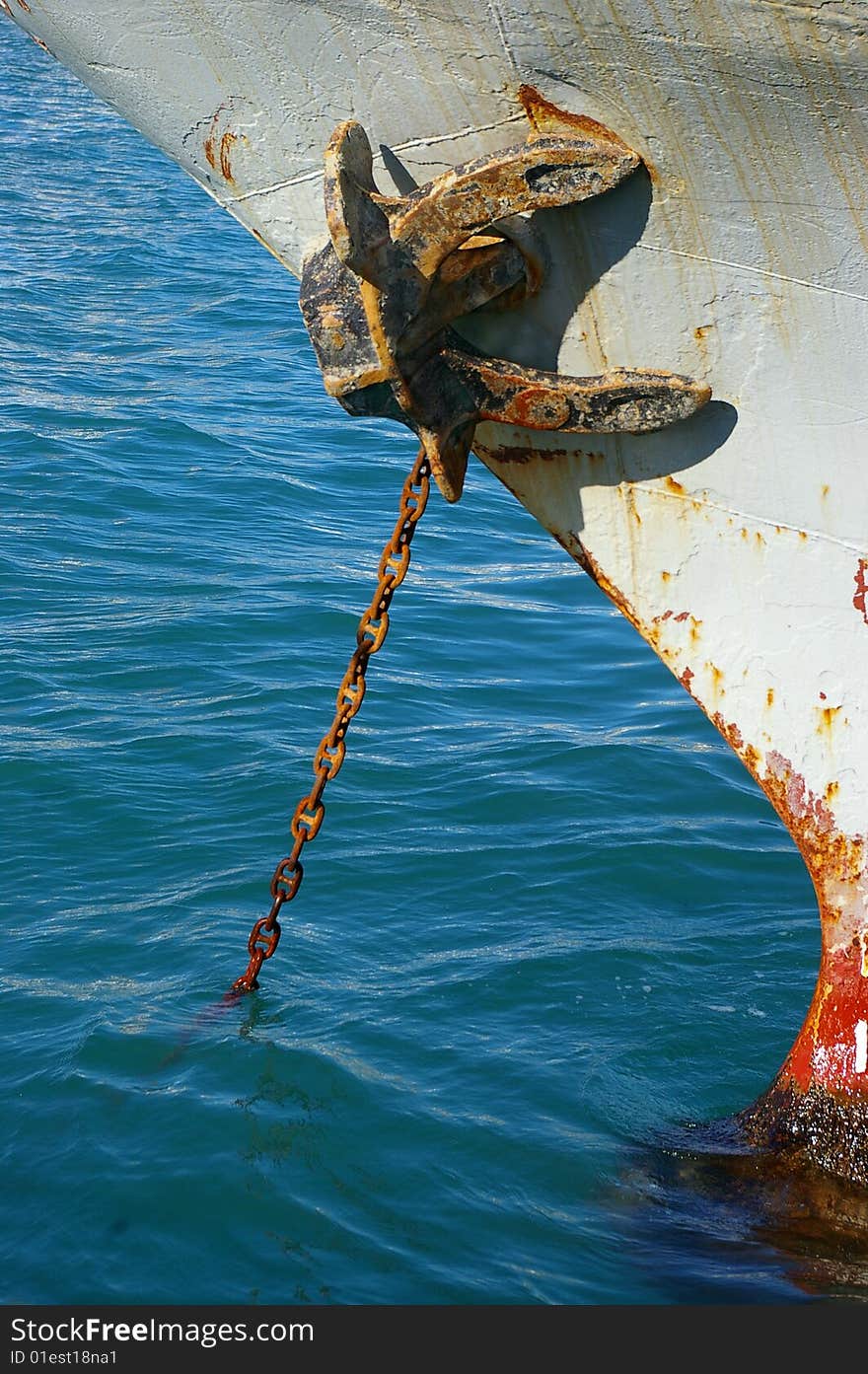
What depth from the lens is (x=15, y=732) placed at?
5301 millimetres

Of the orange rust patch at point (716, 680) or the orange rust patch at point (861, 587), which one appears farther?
the orange rust patch at point (716, 680)

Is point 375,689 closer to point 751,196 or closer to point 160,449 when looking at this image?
point 160,449

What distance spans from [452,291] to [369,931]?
7.98ft

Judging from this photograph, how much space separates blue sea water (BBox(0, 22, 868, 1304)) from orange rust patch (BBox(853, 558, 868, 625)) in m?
1.32

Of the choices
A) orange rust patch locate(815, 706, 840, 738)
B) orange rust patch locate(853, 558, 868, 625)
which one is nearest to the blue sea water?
orange rust patch locate(815, 706, 840, 738)

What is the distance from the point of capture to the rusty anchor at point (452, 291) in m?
2.22

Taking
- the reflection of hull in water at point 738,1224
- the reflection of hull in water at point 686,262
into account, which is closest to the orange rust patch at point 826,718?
the reflection of hull in water at point 686,262

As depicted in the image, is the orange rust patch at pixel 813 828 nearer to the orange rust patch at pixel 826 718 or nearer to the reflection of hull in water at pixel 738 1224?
the orange rust patch at pixel 826 718

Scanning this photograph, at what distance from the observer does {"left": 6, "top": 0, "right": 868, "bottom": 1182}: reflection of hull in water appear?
7.12 feet

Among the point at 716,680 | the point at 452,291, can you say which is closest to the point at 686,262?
the point at 452,291

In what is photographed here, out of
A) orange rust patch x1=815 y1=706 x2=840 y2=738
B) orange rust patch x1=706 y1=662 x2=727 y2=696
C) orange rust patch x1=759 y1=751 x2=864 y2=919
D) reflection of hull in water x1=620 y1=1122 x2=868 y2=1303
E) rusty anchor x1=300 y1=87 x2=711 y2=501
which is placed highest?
rusty anchor x1=300 y1=87 x2=711 y2=501

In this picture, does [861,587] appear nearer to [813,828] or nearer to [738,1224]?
[813,828]

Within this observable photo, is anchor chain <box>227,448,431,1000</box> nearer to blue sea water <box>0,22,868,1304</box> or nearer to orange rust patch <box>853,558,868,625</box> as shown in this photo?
blue sea water <box>0,22,868,1304</box>

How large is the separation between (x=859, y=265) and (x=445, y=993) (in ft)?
7.89
